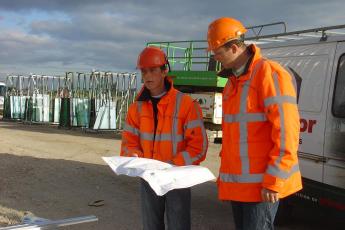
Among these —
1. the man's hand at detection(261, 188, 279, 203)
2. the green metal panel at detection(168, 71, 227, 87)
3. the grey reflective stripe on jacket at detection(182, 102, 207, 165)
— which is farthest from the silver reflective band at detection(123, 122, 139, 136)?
the green metal panel at detection(168, 71, 227, 87)

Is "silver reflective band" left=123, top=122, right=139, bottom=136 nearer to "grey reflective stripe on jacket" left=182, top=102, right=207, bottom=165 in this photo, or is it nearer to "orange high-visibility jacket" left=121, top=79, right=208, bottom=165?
"orange high-visibility jacket" left=121, top=79, right=208, bottom=165

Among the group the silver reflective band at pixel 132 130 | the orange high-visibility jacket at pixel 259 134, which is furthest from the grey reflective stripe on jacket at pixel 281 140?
the silver reflective band at pixel 132 130

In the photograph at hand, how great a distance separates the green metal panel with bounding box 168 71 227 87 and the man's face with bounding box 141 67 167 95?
8.54m

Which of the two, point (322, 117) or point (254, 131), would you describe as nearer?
point (254, 131)

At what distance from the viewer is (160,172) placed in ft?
10.8

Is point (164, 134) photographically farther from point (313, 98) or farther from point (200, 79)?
point (200, 79)

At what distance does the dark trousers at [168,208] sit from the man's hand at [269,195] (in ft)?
3.12

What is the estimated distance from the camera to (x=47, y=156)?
11.6 meters

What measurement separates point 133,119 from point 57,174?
5.45 m

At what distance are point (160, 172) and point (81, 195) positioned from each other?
4424 millimetres

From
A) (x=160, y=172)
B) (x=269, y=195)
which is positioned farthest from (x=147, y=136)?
(x=269, y=195)

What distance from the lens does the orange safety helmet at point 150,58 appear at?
12.3ft

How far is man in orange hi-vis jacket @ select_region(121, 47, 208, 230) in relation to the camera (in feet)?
12.2

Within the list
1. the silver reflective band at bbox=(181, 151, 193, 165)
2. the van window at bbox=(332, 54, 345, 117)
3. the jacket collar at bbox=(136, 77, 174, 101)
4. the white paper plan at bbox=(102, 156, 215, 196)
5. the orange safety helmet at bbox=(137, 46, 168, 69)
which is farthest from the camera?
the van window at bbox=(332, 54, 345, 117)
